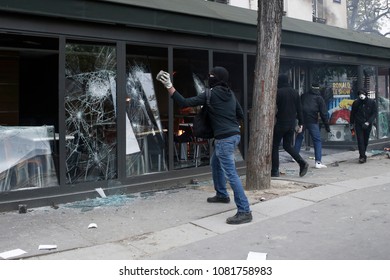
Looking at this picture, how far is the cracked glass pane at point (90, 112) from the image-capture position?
700 cm

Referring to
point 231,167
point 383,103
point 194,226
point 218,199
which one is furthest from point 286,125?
point 383,103

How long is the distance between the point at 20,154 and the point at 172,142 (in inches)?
108

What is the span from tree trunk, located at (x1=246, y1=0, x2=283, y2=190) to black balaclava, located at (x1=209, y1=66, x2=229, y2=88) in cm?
167

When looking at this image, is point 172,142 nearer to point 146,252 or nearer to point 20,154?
point 20,154

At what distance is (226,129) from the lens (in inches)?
225

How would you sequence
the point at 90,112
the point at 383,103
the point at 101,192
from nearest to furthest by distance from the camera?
the point at 101,192, the point at 90,112, the point at 383,103

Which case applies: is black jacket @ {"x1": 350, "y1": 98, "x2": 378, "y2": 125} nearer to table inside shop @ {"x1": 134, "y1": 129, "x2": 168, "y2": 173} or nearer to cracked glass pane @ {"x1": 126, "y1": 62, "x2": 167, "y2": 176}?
cracked glass pane @ {"x1": 126, "y1": 62, "x2": 167, "y2": 176}

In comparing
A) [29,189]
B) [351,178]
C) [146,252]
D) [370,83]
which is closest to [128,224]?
[146,252]

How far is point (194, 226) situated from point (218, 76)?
1988 millimetres

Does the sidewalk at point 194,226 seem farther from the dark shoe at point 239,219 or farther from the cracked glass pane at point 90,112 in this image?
the cracked glass pane at point 90,112

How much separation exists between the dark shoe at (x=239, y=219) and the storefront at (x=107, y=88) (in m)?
2.41

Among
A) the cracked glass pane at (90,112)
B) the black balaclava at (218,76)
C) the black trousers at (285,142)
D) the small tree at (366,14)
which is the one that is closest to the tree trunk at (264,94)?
the black trousers at (285,142)

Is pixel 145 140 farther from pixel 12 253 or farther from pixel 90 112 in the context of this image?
pixel 12 253

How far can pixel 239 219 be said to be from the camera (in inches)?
220
